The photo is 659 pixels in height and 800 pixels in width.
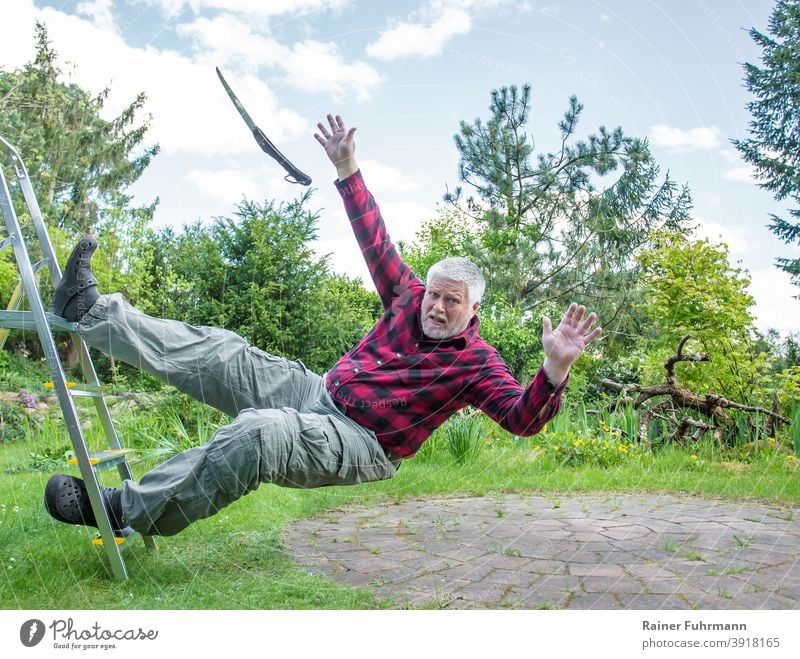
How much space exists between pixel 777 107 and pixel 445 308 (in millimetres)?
1549

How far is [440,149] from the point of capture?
258cm

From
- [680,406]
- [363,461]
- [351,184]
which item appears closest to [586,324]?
[363,461]

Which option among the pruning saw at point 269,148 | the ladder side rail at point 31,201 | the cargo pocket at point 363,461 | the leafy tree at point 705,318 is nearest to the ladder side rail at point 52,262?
the ladder side rail at point 31,201

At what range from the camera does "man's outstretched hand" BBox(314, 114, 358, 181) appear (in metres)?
2.20

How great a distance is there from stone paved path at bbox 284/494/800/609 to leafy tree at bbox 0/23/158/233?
4.72 feet

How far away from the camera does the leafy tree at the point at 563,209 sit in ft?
7.45

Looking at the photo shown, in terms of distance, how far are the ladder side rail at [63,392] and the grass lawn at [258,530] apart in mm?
159

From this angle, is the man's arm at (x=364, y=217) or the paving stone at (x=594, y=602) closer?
the paving stone at (x=594, y=602)

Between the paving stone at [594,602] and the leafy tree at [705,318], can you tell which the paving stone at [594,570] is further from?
the leafy tree at [705,318]

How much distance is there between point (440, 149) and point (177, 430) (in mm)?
2247

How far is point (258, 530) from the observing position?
2.66 metres

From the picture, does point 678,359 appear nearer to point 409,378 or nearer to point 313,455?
point 409,378
